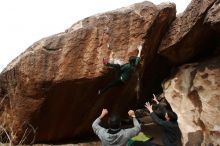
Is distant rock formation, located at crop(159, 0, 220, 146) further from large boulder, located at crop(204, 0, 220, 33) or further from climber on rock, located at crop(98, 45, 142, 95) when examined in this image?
climber on rock, located at crop(98, 45, 142, 95)

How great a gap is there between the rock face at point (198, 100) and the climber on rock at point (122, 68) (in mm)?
1511

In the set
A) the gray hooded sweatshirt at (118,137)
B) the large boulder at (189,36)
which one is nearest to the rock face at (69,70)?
the large boulder at (189,36)

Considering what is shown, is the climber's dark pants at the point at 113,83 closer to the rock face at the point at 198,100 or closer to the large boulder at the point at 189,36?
the rock face at the point at 198,100

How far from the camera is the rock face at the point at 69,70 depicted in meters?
10.4

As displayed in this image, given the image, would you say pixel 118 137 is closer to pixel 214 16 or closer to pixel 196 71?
pixel 214 16

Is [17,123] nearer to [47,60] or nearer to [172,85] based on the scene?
[47,60]

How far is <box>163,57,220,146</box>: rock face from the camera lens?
33.9 feet

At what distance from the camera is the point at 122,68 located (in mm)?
10445

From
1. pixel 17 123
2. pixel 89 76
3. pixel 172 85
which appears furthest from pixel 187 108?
pixel 17 123

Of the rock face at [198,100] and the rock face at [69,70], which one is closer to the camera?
the rock face at [198,100]

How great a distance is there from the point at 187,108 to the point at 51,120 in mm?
3756

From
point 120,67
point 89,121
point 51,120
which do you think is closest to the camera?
point 120,67

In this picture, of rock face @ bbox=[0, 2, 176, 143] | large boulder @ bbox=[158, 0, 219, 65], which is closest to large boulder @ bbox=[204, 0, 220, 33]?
large boulder @ bbox=[158, 0, 219, 65]

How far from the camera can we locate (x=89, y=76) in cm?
1055
